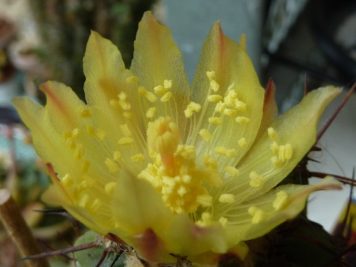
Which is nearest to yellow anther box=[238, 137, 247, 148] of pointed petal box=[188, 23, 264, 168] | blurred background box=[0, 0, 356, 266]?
pointed petal box=[188, 23, 264, 168]

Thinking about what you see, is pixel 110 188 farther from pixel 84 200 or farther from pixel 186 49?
pixel 186 49

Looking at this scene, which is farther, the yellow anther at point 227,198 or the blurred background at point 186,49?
the blurred background at point 186,49

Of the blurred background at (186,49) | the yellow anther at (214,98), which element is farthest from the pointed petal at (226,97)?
the blurred background at (186,49)

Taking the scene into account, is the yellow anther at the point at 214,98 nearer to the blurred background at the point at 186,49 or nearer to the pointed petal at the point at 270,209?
the pointed petal at the point at 270,209

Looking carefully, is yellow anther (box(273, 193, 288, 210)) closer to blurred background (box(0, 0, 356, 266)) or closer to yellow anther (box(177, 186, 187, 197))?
yellow anther (box(177, 186, 187, 197))

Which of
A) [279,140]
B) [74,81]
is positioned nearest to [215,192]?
[279,140]

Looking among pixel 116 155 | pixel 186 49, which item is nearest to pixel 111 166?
pixel 116 155
